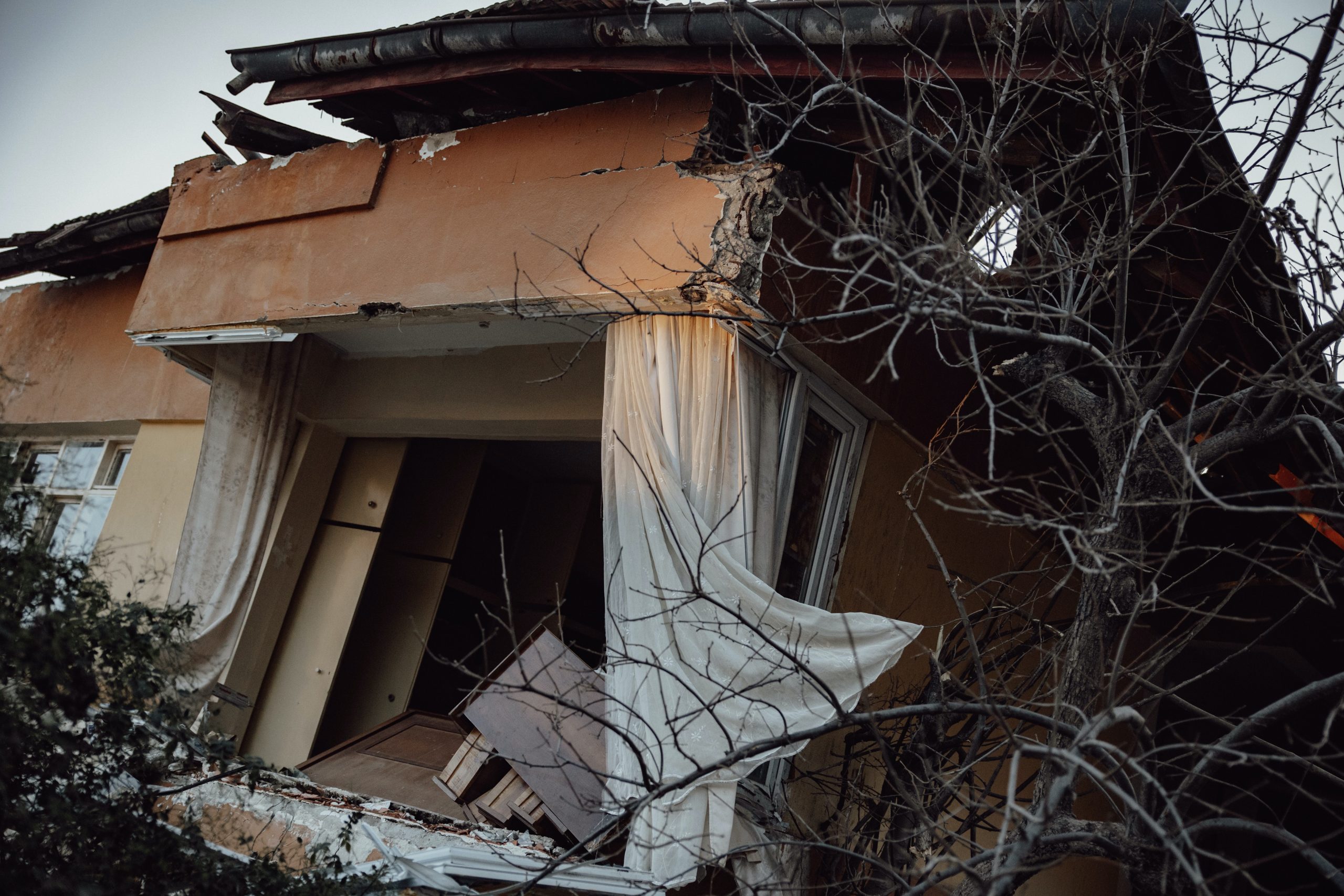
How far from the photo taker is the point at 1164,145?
491 cm

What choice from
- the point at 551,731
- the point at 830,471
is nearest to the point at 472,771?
the point at 551,731

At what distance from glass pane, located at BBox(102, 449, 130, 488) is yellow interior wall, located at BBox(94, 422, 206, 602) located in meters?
0.47

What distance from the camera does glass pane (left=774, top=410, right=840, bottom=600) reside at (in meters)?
5.42

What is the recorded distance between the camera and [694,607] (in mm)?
4422

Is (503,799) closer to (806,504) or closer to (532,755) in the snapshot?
(532,755)

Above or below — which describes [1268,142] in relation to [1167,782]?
above

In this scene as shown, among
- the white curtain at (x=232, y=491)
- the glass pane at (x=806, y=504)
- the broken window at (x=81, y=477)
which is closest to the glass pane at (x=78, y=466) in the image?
the broken window at (x=81, y=477)

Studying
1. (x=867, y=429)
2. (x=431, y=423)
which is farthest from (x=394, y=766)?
(x=867, y=429)

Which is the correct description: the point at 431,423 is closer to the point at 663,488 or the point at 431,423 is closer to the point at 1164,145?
the point at 663,488

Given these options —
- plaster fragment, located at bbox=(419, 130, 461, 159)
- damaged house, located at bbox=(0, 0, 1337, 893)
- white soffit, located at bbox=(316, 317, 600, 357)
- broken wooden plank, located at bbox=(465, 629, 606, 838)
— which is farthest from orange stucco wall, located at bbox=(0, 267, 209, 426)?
broken wooden plank, located at bbox=(465, 629, 606, 838)

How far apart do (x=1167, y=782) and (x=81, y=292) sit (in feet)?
32.3

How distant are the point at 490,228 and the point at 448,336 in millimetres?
1131

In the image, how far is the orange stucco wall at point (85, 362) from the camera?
816cm

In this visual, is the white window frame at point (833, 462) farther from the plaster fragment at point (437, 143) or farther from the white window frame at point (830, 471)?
the plaster fragment at point (437, 143)
